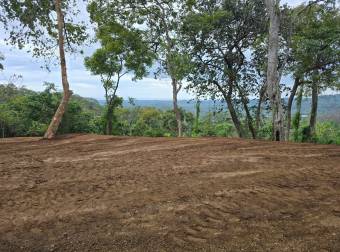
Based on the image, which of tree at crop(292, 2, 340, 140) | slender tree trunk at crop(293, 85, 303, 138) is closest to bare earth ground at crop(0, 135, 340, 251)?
tree at crop(292, 2, 340, 140)

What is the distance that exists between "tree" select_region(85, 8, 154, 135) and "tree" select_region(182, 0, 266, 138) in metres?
2.51

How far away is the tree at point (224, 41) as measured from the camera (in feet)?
45.3

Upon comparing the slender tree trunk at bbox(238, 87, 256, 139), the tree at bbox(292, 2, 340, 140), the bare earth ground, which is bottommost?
the bare earth ground

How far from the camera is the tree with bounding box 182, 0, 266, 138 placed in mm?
13805

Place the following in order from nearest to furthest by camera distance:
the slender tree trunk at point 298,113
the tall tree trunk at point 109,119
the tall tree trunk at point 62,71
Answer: the tall tree trunk at point 62,71 → the slender tree trunk at point 298,113 → the tall tree trunk at point 109,119

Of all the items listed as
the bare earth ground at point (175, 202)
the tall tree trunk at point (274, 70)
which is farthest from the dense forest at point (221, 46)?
the bare earth ground at point (175, 202)

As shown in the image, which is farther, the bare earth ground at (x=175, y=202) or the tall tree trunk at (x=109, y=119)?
the tall tree trunk at (x=109, y=119)

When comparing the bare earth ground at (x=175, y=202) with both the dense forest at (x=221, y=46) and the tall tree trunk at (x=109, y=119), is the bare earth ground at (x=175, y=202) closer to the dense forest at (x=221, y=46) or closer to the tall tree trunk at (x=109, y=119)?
the dense forest at (x=221, y=46)

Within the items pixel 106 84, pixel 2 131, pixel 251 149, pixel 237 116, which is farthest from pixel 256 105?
pixel 2 131

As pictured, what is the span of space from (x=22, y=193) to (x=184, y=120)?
2775cm

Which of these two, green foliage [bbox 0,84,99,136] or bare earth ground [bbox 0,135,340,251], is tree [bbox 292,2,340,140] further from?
green foliage [bbox 0,84,99,136]

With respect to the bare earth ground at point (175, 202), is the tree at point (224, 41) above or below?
above

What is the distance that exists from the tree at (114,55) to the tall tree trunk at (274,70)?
21.1 ft

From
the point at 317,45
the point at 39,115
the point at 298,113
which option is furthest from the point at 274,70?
the point at 39,115
